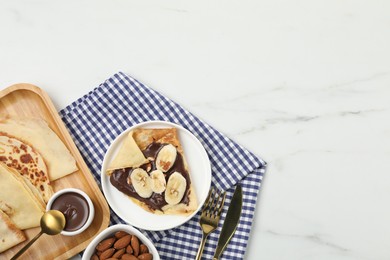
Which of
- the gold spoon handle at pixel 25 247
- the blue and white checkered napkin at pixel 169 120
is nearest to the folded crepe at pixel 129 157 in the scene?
the blue and white checkered napkin at pixel 169 120

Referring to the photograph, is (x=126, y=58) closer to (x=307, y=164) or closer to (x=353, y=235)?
(x=307, y=164)

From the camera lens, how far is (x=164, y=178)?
204 cm

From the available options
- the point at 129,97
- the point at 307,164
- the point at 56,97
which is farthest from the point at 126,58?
the point at 307,164

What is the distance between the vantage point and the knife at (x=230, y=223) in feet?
6.73

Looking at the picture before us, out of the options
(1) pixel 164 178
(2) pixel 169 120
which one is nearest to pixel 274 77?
(2) pixel 169 120

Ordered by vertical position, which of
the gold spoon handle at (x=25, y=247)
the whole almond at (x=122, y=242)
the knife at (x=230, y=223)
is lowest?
the knife at (x=230, y=223)

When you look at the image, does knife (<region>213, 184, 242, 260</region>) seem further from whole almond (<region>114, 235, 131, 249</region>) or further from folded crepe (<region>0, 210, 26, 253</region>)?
folded crepe (<region>0, 210, 26, 253</region>)

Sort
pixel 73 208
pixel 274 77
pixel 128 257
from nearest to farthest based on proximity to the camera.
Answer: pixel 128 257 < pixel 73 208 < pixel 274 77

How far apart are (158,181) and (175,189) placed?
6 cm

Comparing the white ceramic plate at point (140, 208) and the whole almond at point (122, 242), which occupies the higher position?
the white ceramic plate at point (140, 208)

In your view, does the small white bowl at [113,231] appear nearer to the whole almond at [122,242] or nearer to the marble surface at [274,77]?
the whole almond at [122,242]

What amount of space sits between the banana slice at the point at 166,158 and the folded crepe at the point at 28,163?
402 mm

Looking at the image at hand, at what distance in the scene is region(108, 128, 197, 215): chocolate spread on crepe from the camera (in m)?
2.04

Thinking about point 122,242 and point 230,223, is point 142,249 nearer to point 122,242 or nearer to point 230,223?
point 122,242
